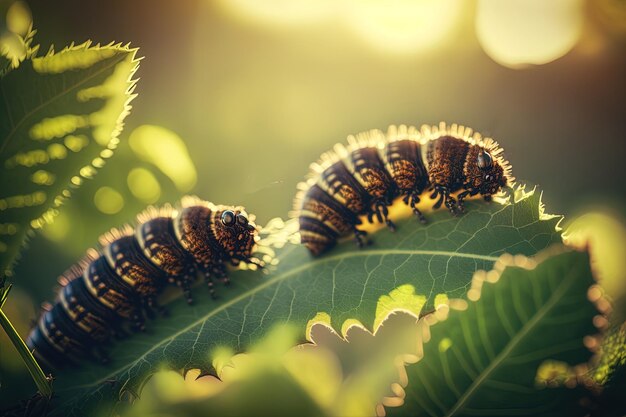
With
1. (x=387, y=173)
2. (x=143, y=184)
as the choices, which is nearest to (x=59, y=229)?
(x=143, y=184)

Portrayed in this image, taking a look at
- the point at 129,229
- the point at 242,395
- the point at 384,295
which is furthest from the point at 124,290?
the point at 384,295

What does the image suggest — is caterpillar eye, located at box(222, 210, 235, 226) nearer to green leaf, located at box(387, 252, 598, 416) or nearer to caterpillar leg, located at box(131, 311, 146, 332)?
caterpillar leg, located at box(131, 311, 146, 332)

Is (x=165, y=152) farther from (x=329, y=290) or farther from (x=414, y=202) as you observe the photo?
(x=329, y=290)

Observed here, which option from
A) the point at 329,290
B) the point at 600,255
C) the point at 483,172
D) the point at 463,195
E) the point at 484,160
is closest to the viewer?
the point at 600,255

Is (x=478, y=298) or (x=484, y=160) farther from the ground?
(x=484, y=160)

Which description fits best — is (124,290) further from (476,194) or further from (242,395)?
(476,194)

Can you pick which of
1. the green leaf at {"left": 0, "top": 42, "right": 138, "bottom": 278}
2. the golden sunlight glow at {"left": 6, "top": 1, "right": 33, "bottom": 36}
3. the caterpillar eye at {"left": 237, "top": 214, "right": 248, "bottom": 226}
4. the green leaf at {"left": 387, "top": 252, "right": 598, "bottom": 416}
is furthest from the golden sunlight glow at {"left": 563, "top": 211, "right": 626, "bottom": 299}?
the golden sunlight glow at {"left": 6, "top": 1, "right": 33, "bottom": 36}
